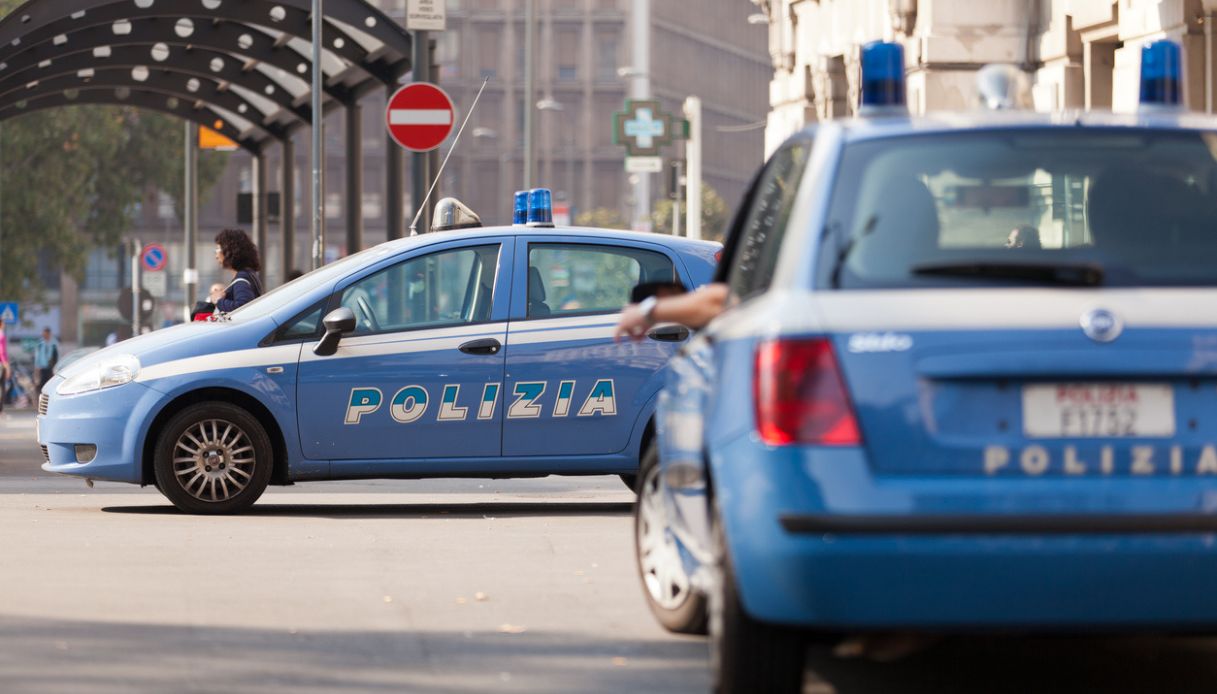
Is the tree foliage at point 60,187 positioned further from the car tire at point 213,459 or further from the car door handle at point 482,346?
the car door handle at point 482,346

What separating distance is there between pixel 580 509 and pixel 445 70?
98523 millimetres

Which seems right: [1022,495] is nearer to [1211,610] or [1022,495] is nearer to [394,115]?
[1211,610]

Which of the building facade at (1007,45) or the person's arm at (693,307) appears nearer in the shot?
the person's arm at (693,307)

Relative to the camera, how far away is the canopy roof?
23.0 m

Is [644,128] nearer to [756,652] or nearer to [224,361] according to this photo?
[224,361]

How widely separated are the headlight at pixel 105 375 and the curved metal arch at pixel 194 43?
510 inches

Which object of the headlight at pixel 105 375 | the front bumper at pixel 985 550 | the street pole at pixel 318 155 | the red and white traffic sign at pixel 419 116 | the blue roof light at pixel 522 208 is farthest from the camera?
the street pole at pixel 318 155

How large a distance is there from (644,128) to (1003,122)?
34.7 metres

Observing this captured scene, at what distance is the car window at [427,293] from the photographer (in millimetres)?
12641

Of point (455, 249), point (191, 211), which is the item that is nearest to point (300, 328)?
point (455, 249)

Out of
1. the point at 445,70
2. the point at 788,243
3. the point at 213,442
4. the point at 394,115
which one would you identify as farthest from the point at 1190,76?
the point at 445,70

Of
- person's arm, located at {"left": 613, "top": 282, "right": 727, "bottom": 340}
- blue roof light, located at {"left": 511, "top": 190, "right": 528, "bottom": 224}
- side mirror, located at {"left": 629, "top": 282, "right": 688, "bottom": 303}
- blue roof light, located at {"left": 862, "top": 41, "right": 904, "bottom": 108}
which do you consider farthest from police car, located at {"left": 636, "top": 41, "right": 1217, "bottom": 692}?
blue roof light, located at {"left": 511, "top": 190, "right": 528, "bottom": 224}

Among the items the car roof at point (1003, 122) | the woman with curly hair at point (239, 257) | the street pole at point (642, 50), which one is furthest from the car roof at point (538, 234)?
the street pole at point (642, 50)

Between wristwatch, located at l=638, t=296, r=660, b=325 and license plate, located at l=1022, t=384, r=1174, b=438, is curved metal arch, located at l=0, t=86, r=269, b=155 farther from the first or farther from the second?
license plate, located at l=1022, t=384, r=1174, b=438
